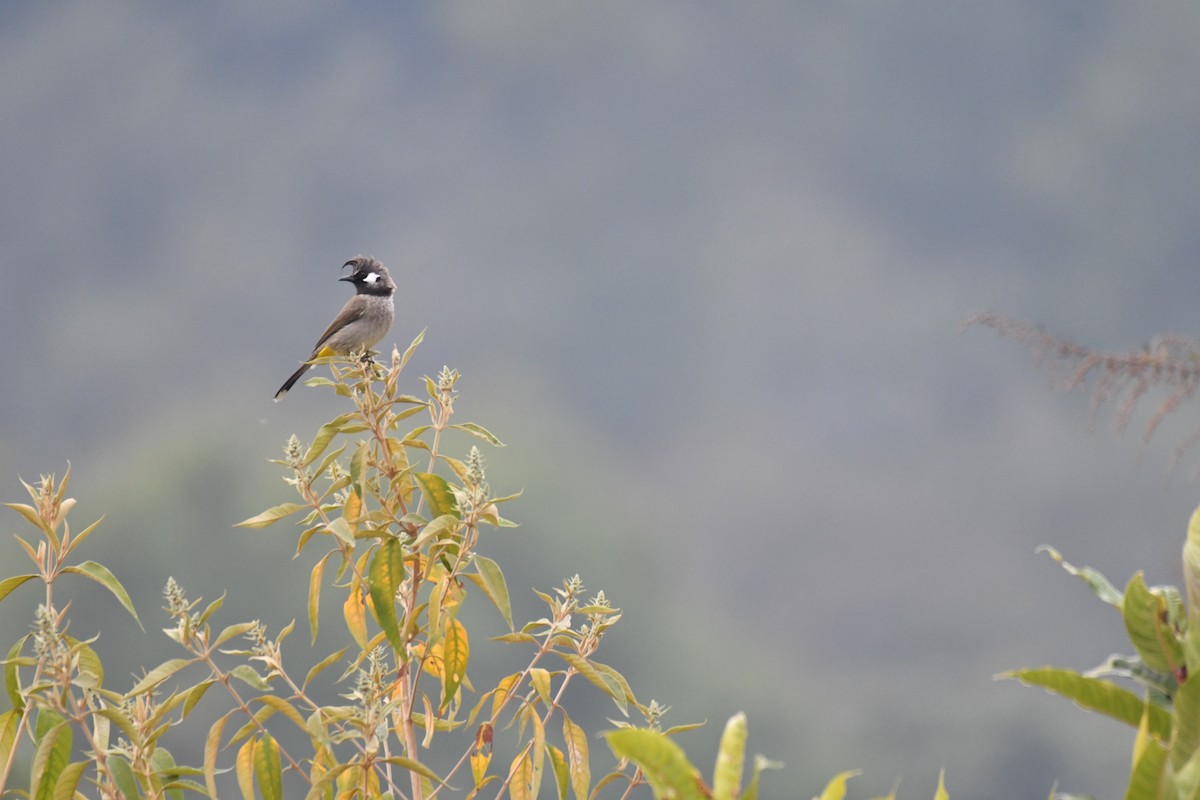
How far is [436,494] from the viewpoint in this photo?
Result: 6.64ft

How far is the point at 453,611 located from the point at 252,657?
13.6 inches

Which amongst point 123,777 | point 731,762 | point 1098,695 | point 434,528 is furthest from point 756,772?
point 123,777

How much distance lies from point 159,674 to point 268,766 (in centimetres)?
24

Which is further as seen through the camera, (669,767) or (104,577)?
(104,577)

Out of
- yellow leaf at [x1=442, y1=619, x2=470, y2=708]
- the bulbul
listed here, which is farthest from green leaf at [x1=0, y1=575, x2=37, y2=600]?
the bulbul

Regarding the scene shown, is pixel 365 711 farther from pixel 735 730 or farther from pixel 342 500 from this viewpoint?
pixel 735 730

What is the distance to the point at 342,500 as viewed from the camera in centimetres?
220

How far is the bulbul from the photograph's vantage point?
4.12 meters

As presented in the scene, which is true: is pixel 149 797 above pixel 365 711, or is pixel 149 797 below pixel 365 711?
below

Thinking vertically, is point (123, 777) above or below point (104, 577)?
below

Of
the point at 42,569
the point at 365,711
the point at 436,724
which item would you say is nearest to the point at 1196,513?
the point at 365,711

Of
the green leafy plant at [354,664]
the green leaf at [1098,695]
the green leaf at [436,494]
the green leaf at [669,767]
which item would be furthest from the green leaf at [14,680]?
the green leaf at [1098,695]

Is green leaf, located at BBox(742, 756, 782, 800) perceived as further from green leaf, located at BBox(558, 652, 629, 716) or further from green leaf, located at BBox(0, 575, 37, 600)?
green leaf, located at BBox(0, 575, 37, 600)

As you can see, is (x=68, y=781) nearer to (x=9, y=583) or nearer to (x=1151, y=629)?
(x=9, y=583)
